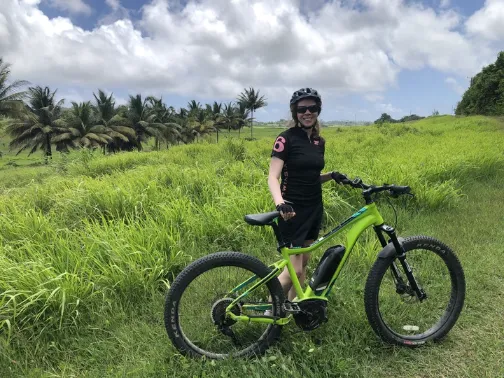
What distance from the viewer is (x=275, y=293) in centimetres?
239

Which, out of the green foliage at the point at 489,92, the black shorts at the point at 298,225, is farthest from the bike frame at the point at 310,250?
the green foliage at the point at 489,92

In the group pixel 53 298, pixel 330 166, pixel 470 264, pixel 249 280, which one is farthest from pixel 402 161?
pixel 53 298

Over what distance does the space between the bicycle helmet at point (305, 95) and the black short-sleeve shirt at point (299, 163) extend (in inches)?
8.5

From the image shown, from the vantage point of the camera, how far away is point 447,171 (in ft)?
25.6

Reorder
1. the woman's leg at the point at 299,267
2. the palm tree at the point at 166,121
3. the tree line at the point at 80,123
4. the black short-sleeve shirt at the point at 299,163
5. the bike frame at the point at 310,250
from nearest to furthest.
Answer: the bike frame at the point at 310,250
the black short-sleeve shirt at the point at 299,163
the woman's leg at the point at 299,267
the tree line at the point at 80,123
the palm tree at the point at 166,121

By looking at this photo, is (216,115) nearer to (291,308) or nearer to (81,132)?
(81,132)

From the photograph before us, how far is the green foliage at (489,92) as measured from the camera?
3563 cm

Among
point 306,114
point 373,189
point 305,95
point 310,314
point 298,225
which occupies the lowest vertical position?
point 310,314

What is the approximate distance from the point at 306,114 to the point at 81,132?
119 feet

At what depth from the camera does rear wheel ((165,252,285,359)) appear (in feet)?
7.33

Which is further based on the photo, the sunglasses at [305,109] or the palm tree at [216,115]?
the palm tree at [216,115]

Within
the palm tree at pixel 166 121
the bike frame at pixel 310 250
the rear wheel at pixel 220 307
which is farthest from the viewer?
the palm tree at pixel 166 121

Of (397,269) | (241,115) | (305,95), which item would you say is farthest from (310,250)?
(241,115)

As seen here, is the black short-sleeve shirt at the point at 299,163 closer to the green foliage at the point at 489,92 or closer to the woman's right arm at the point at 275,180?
the woman's right arm at the point at 275,180
